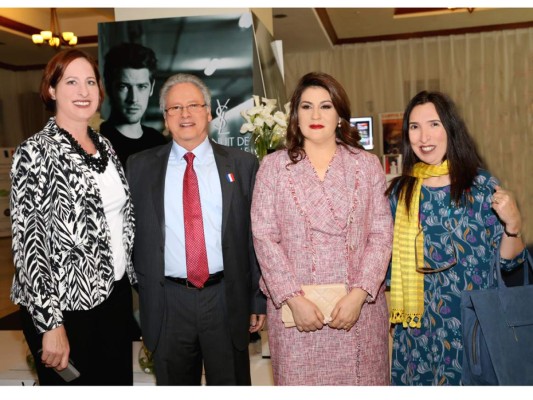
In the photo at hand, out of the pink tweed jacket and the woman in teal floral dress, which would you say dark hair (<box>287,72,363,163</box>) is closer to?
the pink tweed jacket

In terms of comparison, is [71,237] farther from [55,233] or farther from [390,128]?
[390,128]

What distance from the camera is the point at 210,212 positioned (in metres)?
2.42

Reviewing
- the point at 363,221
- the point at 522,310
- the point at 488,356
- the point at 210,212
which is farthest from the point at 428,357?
the point at 210,212

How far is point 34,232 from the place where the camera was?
1.97m

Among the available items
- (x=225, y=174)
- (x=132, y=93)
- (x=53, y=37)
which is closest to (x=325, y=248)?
(x=225, y=174)

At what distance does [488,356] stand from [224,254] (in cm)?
111

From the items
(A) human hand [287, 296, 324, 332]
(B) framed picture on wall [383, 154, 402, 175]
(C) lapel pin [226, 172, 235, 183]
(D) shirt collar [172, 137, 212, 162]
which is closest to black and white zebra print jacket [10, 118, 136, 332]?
(D) shirt collar [172, 137, 212, 162]

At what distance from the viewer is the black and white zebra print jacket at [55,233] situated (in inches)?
77.8

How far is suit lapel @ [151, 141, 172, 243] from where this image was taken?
2.37 metres

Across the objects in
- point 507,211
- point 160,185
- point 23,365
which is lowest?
point 23,365

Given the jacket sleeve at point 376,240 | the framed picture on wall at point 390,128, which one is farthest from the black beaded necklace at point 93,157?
the framed picture on wall at point 390,128

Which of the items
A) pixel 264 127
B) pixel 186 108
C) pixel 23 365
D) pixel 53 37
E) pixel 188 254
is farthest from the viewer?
pixel 53 37

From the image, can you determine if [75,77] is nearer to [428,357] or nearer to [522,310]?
[428,357]

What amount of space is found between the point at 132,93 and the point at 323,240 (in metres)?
1.98
